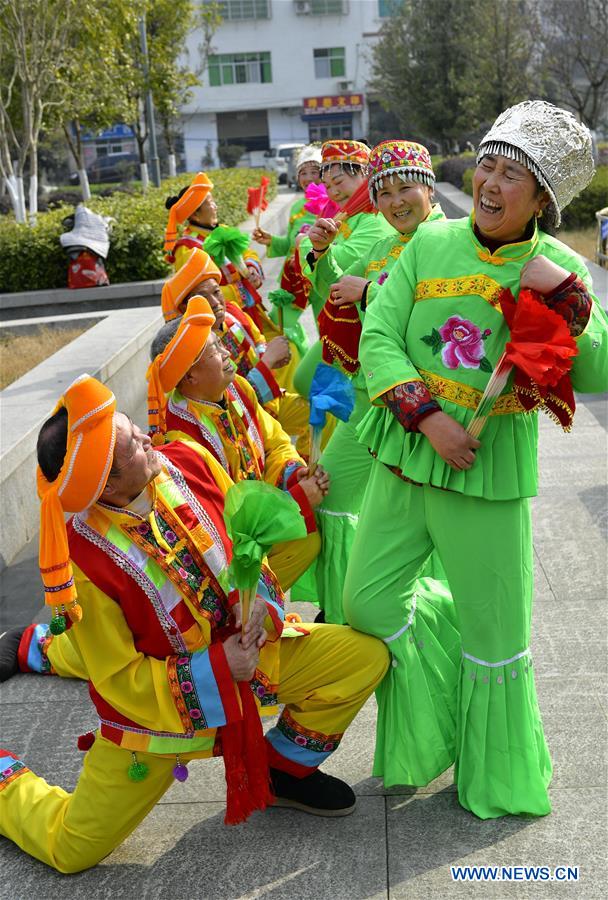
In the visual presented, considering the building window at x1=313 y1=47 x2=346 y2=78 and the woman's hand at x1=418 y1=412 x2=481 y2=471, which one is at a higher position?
the building window at x1=313 y1=47 x2=346 y2=78

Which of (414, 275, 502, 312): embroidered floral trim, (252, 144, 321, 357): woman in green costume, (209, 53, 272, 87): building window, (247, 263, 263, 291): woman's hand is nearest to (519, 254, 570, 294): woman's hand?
(414, 275, 502, 312): embroidered floral trim

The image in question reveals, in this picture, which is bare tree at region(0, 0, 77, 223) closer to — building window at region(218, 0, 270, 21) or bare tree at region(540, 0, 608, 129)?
bare tree at region(540, 0, 608, 129)

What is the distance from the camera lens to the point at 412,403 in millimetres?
2750

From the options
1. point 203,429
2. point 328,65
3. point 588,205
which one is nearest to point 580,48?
point 588,205

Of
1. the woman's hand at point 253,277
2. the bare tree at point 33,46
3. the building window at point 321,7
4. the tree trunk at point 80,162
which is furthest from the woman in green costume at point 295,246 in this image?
the building window at point 321,7

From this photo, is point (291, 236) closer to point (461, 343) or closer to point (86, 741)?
point (461, 343)

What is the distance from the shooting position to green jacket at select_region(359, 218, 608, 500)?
9.00ft

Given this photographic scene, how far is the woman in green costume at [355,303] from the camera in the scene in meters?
3.46

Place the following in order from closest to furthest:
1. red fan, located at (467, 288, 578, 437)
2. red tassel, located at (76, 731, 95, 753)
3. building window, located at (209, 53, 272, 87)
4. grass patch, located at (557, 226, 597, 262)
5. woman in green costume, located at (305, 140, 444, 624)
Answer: red fan, located at (467, 288, 578, 437), red tassel, located at (76, 731, 95, 753), woman in green costume, located at (305, 140, 444, 624), grass patch, located at (557, 226, 597, 262), building window, located at (209, 53, 272, 87)

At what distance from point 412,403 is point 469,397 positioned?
173 millimetres

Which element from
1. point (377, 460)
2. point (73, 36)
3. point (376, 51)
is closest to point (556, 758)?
point (377, 460)

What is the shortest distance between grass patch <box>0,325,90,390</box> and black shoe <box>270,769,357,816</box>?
533 cm

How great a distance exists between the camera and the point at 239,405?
387 centimetres

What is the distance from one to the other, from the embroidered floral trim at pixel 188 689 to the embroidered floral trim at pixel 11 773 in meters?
0.75
